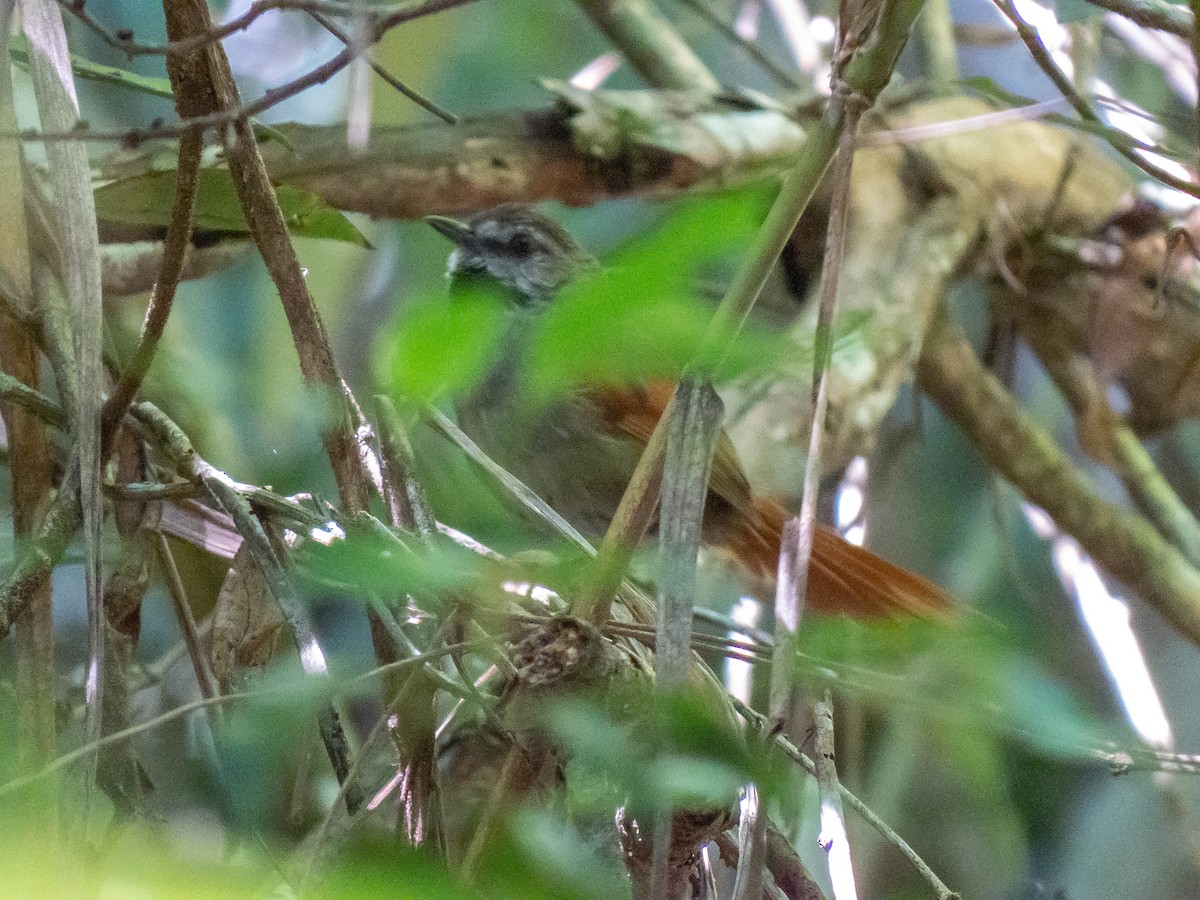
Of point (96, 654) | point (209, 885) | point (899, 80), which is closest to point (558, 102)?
point (899, 80)

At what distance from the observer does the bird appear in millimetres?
2525

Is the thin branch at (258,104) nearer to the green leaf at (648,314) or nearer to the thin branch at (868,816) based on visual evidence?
the green leaf at (648,314)

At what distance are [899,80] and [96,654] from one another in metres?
2.91

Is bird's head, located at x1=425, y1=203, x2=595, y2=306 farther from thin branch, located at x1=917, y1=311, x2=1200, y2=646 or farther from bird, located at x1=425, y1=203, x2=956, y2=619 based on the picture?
thin branch, located at x1=917, y1=311, x2=1200, y2=646

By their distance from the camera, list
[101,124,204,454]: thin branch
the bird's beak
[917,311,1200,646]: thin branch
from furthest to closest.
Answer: [917,311,1200,646]: thin branch → the bird's beak → [101,124,204,454]: thin branch

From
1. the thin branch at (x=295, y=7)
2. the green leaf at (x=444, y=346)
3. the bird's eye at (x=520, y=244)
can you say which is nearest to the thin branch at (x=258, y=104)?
the thin branch at (x=295, y=7)

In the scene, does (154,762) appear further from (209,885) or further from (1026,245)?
(1026,245)

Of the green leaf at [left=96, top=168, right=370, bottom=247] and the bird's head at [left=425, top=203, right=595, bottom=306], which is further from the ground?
the green leaf at [left=96, top=168, right=370, bottom=247]

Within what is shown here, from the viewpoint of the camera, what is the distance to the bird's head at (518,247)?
2803 mm

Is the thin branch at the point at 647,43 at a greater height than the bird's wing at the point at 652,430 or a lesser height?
greater

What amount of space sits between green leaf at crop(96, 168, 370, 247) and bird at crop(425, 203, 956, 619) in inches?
25.0

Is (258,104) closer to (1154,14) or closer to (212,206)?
(212,206)

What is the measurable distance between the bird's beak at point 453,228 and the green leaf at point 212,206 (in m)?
0.93

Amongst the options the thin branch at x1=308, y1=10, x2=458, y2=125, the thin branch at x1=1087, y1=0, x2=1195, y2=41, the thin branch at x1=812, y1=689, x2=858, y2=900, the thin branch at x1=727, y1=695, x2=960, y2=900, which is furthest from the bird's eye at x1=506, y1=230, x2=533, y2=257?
the thin branch at x1=812, y1=689, x2=858, y2=900
